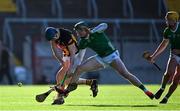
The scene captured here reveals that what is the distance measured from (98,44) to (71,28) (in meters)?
25.2

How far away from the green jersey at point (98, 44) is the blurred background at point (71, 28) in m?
22.8

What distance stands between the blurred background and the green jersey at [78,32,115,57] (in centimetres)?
2276

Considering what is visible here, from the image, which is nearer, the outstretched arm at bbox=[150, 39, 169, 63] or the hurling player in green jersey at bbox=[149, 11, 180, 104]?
the hurling player in green jersey at bbox=[149, 11, 180, 104]

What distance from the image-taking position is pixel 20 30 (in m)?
43.7

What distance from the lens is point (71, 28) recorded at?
43094 mm

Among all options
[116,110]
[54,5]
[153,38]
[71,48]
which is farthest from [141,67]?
[116,110]

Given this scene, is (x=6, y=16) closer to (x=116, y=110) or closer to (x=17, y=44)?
(x=17, y=44)

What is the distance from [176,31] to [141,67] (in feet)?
80.6

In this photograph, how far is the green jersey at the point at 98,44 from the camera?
58.3ft

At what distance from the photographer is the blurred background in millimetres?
41875

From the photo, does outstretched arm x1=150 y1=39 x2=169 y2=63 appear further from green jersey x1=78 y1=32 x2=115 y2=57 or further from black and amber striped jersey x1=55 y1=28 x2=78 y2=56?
black and amber striped jersey x1=55 y1=28 x2=78 y2=56

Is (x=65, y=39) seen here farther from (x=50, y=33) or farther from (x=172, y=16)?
(x=172, y=16)

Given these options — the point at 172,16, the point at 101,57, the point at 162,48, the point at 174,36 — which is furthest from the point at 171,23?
the point at 101,57

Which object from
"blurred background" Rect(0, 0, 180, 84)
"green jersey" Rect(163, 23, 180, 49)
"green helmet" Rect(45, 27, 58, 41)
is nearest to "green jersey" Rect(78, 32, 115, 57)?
A: "green helmet" Rect(45, 27, 58, 41)
